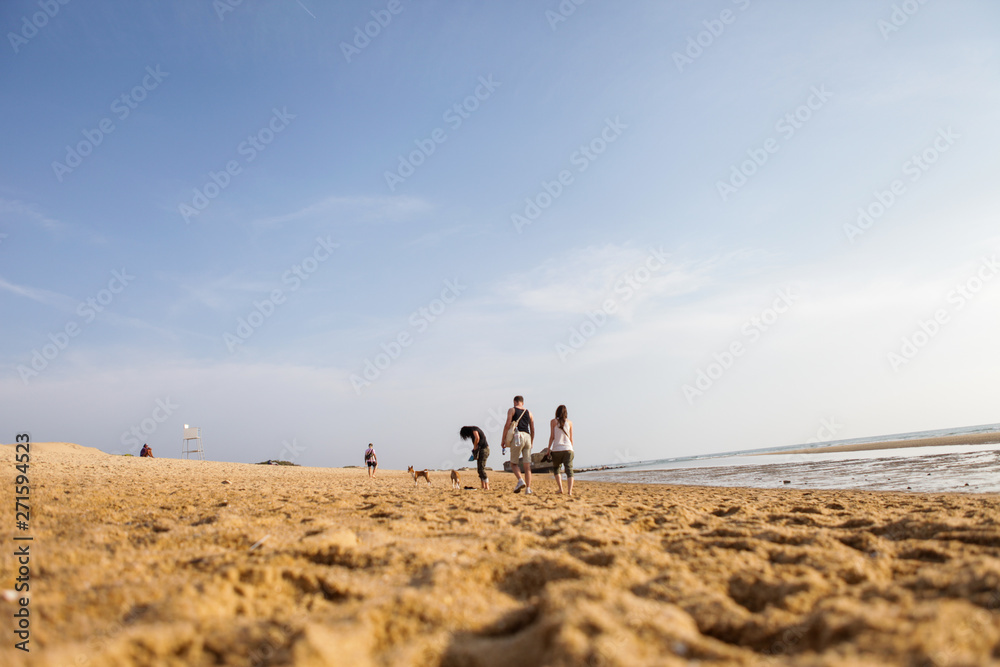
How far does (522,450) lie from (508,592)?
7.05 metres

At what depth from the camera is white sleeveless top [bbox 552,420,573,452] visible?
357 inches

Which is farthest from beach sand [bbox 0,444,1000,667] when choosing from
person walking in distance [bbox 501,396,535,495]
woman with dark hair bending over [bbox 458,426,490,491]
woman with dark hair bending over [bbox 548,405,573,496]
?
woman with dark hair bending over [bbox 458,426,490,491]

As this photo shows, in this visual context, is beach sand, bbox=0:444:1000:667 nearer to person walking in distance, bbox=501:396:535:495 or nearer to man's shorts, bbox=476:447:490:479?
person walking in distance, bbox=501:396:535:495

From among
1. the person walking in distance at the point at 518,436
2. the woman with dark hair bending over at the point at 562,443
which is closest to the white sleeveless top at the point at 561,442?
the woman with dark hair bending over at the point at 562,443

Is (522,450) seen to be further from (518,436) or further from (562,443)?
(562,443)

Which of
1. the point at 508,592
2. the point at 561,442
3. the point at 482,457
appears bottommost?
the point at 508,592

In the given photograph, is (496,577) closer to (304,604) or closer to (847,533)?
(304,604)

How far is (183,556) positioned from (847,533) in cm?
479

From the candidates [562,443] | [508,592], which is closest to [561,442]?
[562,443]

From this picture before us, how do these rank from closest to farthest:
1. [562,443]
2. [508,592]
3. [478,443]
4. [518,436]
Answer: [508,592]
[562,443]
[518,436]
[478,443]

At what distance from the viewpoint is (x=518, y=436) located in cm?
973

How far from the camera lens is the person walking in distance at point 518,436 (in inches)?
376

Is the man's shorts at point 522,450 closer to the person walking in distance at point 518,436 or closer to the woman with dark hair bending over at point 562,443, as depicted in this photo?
the person walking in distance at point 518,436

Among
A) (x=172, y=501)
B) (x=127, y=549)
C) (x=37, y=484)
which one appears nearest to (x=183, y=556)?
(x=127, y=549)
